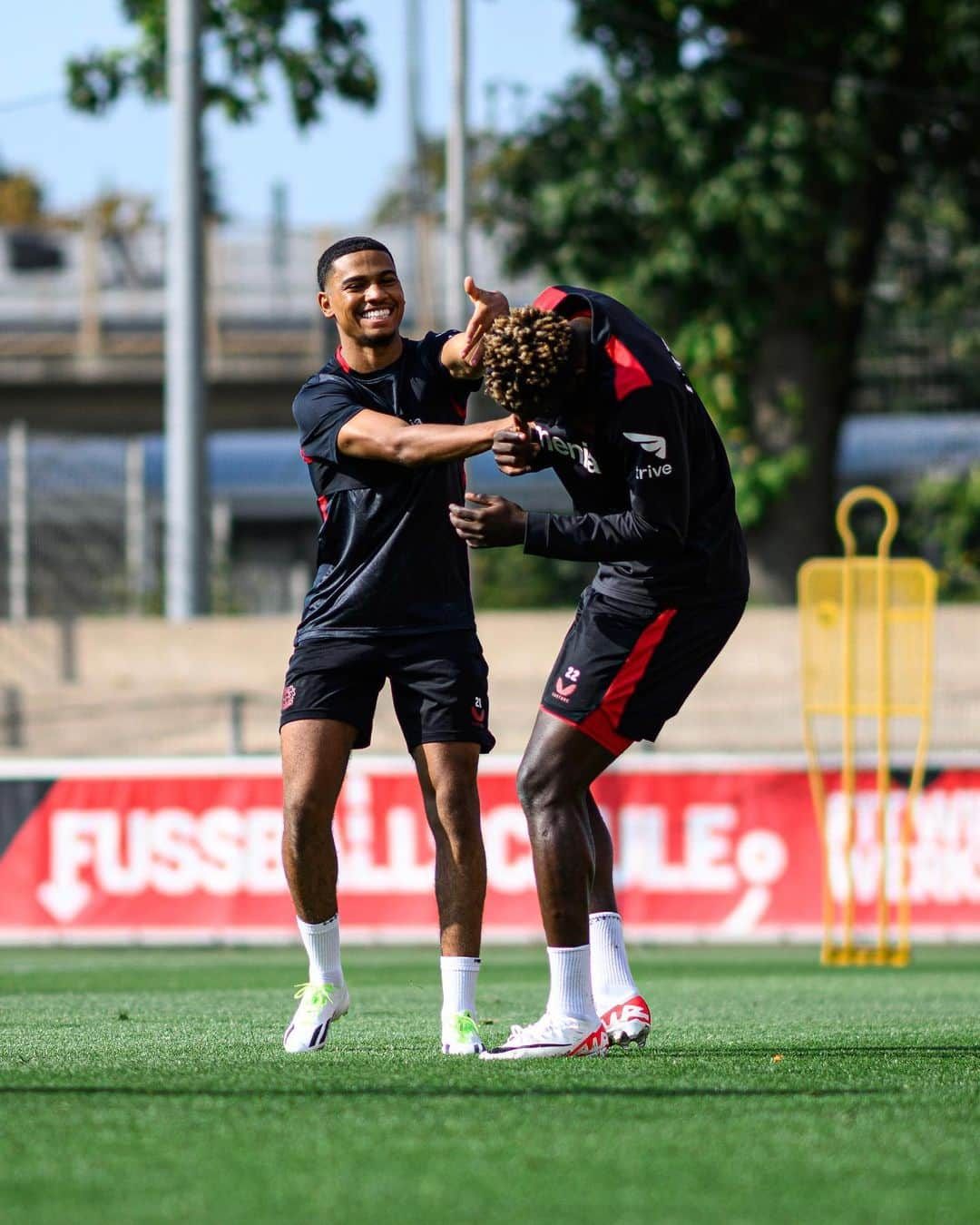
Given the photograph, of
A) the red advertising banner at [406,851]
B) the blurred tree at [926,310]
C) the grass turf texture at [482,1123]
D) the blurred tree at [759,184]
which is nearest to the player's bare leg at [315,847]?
the grass turf texture at [482,1123]

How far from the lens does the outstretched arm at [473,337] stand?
19.0ft

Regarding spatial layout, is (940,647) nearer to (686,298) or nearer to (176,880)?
(686,298)

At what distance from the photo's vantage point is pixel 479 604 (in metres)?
22.5

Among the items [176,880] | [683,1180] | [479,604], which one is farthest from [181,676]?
[683,1180]

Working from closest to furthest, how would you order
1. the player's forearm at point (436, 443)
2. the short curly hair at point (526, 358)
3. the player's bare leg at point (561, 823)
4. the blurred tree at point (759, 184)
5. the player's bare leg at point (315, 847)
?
1. the short curly hair at point (526, 358)
2. the player's forearm at point (436, 443)
3. the player's bare leg at point (561, 823)
4. the player's bare leg at point (315, 847)
5. the blurred tree at point (759, 184)

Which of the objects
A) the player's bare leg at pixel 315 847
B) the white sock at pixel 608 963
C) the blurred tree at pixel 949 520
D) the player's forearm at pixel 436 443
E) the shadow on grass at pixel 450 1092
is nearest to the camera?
the shadow on grass at pixel 450 1092

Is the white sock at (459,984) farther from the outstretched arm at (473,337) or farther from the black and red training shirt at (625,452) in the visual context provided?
the outstretched arm at (473,337)

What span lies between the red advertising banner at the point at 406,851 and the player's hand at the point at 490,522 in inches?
313

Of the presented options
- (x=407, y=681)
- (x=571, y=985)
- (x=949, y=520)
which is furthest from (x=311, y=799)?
(x=949, y=520)

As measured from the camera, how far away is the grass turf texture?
3521 mm

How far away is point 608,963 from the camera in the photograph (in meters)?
6.25

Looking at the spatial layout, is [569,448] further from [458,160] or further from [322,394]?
[458,160]

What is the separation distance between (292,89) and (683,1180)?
20.7 metres

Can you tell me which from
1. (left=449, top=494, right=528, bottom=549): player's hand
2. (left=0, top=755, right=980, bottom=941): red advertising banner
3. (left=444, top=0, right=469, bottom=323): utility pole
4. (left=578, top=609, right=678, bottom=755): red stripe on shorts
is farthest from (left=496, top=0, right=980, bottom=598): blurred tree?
(left=449, top=494, right=528, bottom=549): player's hand
